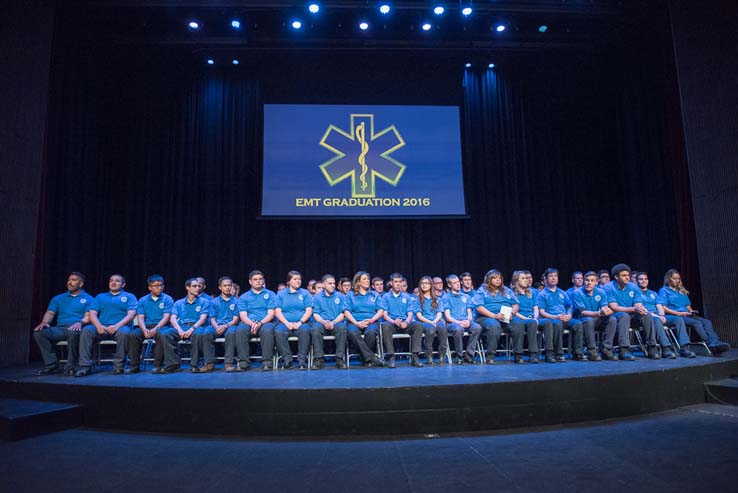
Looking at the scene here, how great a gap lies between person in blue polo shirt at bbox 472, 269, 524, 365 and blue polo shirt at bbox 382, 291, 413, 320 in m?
0.79

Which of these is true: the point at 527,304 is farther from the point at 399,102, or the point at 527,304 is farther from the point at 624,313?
the point at 399,102

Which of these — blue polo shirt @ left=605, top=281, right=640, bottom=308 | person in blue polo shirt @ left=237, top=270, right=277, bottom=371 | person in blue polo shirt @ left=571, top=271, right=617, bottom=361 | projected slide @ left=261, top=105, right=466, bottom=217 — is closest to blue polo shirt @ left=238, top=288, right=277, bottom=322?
person in blue polo shirt @ left=237, top=270, right=277, bottom=371

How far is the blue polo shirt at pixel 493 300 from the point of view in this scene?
192 inches

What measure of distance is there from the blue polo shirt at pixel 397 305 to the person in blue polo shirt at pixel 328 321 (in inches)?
20.8

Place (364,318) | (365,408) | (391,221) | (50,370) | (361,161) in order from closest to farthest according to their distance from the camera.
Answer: (365,408)
(50,370)
(364,318)
(361,161)
(391,221)

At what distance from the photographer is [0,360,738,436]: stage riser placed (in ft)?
9.87

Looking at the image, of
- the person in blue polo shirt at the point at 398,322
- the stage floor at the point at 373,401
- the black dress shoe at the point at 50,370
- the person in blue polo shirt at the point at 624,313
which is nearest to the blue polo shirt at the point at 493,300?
the person in blue polo shirt at the point at 398,322

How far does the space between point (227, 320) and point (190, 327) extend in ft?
1.40

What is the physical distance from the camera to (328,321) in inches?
181

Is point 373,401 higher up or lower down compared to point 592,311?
lower down

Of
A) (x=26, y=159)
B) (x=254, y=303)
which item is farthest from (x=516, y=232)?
Result: (x=26, y=159)

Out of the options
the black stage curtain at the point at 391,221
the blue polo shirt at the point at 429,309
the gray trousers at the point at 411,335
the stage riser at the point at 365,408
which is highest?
the black stage curtain at the point at 391,221

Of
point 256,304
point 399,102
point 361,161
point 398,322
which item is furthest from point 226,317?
point 399,102

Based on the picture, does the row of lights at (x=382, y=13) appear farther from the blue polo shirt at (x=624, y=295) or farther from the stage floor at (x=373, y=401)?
the stage floor at (x=373, y=401)
